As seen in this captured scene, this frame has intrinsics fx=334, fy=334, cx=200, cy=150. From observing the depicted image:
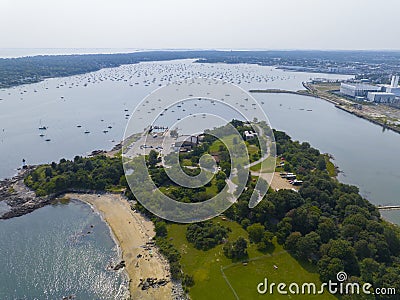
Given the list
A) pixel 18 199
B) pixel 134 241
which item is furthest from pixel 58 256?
pixel 18 199

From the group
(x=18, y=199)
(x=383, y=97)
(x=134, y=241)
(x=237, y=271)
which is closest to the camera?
(x=237, y=271)

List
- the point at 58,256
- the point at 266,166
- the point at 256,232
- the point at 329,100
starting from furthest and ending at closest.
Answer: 1. the point at 329,100
2. the point at 266,166
3. the point at 58,256
4. the point at 256,232

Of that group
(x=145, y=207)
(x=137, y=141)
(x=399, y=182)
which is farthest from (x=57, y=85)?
(x=399, y=182)

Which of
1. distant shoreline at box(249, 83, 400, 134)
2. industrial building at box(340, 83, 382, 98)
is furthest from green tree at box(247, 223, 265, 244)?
industrial building at box(340, 83, 382, 98)

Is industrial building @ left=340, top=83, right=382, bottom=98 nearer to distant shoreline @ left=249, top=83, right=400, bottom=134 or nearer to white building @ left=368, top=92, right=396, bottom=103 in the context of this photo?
white building @ left=368, top=92, right=396, bottom=103

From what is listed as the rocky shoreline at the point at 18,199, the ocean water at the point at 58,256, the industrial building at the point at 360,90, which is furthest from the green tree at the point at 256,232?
the industrial building at the point at 360,90

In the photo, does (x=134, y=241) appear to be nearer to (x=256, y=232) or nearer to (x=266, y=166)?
(x=256, y=232)
